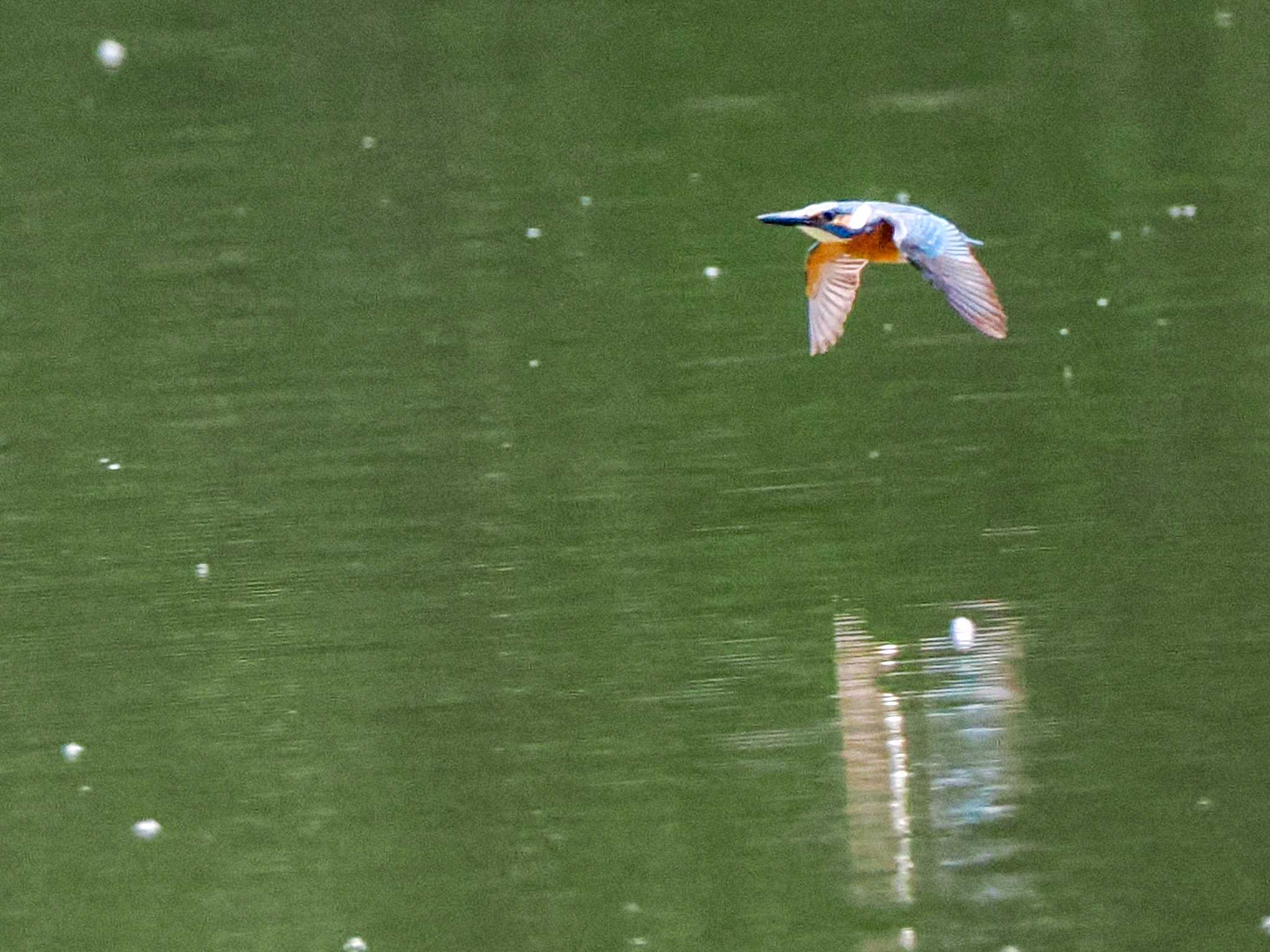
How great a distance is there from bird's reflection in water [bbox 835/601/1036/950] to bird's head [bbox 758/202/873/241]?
2.85ft

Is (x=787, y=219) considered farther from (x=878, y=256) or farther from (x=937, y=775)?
(x=937, y=775)

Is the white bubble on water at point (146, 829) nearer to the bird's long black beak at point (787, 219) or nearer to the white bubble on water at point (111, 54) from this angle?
the bird's long black beak at point (787, 219)

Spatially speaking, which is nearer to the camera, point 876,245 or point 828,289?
point 876,245

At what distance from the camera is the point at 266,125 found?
10312 millimetres

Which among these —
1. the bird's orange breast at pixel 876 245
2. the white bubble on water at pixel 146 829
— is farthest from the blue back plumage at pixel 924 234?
the white bubble on water at pixel 146 829

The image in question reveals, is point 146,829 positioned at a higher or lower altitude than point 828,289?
lower

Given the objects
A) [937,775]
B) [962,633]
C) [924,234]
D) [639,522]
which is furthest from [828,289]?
[937,775]

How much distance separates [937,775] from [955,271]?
117 centimetres

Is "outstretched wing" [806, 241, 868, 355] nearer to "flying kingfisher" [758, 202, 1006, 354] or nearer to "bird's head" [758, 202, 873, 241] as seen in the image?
"flying kingfisher" [758, 202, 1006, 354]

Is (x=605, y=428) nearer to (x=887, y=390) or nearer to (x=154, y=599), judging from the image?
(x=887, y=390)

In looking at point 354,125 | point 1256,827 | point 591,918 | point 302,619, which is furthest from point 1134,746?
point 354,125

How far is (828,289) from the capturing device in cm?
554

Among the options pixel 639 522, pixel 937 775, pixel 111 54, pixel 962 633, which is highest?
pixel 111 54

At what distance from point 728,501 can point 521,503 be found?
1.65 feet
